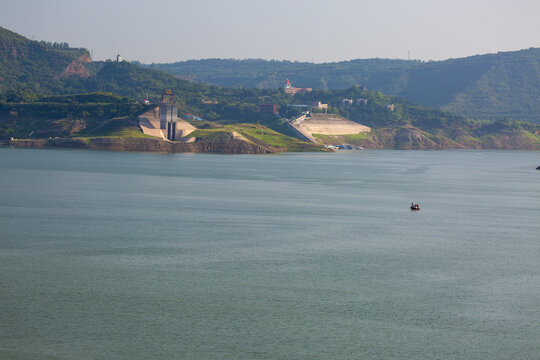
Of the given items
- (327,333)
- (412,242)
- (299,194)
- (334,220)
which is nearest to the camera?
(327,333)

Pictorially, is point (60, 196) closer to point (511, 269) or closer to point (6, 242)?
point (6, 242)

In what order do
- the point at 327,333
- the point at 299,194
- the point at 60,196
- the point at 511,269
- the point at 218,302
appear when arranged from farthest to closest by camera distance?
the point at 299,194 → the point at 60,196 → the point at 511,269 → the point at 218,302 → the point at 327,333

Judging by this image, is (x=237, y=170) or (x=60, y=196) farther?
(x=237, y=170)

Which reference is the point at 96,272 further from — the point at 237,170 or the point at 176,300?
the point at 237,170

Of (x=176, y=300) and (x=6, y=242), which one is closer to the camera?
(x=176, y=300)

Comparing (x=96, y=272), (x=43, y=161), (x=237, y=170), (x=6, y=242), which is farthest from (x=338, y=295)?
(x=43, y=161)

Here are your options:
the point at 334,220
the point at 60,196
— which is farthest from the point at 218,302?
the point at 60,196
